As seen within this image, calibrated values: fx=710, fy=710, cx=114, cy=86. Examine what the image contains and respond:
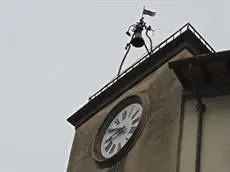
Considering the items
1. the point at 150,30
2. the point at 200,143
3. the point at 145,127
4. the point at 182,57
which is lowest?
the point at 200,143

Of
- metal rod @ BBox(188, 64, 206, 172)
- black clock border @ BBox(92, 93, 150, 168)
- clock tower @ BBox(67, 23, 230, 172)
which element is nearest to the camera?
metal rod @ BBox(188, 64, 206, 172)

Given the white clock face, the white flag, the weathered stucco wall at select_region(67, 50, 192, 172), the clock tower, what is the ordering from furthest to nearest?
the white flag → the white clock face → the weathered stucco wall at select_region(67, 50, 192, 172) → the clock tower

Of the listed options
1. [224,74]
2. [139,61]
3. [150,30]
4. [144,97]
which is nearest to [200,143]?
[224,74]

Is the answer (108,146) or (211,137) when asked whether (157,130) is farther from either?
(108,146)

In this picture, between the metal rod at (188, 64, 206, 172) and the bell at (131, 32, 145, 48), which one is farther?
the bell at (131, 32, 145, 48)

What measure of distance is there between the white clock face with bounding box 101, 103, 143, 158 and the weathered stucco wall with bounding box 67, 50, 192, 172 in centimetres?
43

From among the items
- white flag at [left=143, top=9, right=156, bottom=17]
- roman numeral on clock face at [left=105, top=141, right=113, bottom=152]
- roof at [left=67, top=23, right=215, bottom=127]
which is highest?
white flag at [left=143, top=9, right=156, bottom=17]

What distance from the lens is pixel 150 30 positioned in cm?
2103

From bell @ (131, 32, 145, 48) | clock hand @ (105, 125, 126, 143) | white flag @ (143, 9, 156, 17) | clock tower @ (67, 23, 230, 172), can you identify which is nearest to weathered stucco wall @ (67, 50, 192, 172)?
clock tower @ (67, 23, 230, 172)

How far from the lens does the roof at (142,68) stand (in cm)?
1700

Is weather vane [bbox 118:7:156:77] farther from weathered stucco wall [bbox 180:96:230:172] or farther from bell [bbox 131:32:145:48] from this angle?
weathered stucco wall [bbox 180:96:230:172]

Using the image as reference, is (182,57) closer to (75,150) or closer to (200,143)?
(200,143)

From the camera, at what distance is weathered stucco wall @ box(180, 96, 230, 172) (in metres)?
Answer: 14.2

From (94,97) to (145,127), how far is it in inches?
120
